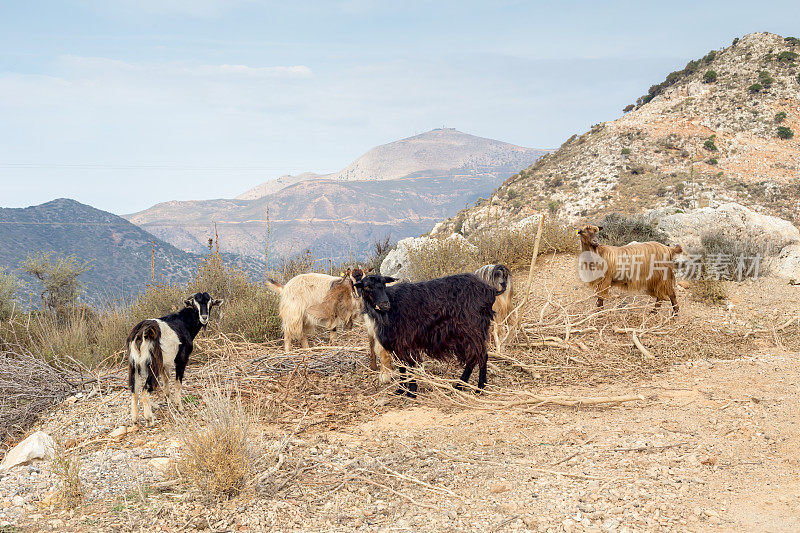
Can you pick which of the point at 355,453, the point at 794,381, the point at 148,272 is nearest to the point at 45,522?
the point at 355,453

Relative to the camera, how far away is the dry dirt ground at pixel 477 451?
132 inches

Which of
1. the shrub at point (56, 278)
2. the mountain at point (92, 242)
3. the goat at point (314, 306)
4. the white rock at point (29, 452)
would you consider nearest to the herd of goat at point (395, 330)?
the white rock at point (29, 452)

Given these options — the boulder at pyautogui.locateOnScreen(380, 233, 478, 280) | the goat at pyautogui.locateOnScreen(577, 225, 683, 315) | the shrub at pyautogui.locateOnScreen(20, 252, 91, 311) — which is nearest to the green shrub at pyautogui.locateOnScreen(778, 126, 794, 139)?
the boulder at pyautogui.locateOnScreen(380, 233, 478, 280)

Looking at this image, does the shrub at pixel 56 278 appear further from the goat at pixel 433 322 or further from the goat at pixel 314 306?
the goat at pixel 433 322

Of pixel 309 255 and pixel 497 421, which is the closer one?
pixel 497 421

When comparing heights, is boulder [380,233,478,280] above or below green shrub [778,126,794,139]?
below

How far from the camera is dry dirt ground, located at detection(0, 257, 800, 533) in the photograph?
335cm

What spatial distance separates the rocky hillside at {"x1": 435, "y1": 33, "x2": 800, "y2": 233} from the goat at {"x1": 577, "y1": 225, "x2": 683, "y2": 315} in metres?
20.0

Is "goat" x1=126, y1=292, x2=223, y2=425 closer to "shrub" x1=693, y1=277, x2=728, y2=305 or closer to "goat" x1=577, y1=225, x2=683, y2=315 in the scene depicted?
"goat" x1=577, y1=225, x2=683, y2=315

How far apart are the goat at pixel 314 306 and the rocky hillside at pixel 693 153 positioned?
22.6m

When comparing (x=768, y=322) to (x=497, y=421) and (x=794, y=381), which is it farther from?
(x=497, y=421)

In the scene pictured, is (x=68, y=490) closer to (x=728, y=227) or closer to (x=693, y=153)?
(x=728, y=227)

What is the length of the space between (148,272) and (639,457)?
46.3 meters

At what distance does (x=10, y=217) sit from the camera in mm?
46062
